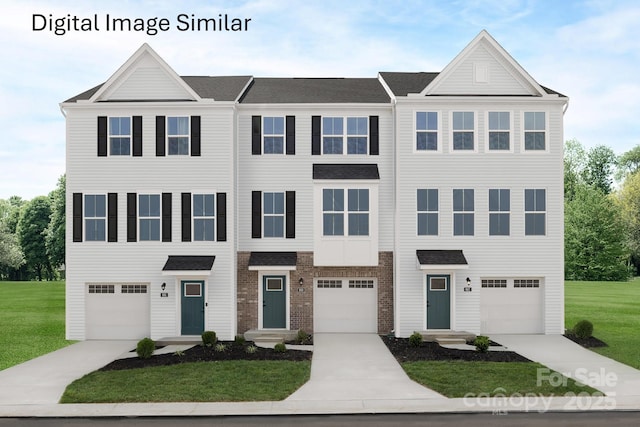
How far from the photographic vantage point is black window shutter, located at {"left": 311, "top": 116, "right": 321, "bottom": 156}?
80.1ft

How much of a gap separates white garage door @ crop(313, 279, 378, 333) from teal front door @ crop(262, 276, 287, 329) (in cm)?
141

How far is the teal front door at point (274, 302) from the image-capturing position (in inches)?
956

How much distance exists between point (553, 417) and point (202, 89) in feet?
65.5

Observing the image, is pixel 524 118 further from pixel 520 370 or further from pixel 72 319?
pixel 72 319

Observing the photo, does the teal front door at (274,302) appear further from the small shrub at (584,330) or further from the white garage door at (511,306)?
the small shrub at (584,330)

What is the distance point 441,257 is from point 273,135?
901cm

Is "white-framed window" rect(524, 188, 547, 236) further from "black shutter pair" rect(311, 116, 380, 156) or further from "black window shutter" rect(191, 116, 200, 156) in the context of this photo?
"black window shutter" rect(191, 116, 200, 156)

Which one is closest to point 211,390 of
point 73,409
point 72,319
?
point 73,409

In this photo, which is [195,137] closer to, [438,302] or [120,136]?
[120,136]

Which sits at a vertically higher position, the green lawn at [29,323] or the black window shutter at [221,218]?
the black window shutter at [221,218]

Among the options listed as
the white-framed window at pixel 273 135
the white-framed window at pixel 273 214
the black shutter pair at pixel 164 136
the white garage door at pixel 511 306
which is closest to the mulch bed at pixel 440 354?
the white garage door at pixel 511 306

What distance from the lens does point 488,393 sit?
47.9 feet

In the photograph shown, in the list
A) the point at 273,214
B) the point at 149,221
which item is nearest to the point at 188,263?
the point at 149,221

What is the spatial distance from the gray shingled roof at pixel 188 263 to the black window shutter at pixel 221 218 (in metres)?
0.96
